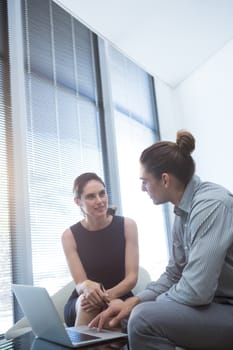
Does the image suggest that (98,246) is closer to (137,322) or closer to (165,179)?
(165,179)

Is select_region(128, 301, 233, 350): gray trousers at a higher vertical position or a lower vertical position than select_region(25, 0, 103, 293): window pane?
lower

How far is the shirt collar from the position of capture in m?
1.38

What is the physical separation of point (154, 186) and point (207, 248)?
0.37 m

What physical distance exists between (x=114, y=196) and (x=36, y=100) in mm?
1055

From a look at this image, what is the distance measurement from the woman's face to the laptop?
758mm

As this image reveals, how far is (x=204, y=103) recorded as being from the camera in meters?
3.91

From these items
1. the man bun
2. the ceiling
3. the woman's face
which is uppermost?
the ceiling

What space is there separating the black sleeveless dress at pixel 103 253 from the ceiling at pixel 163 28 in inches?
70.0

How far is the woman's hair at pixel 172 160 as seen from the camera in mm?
1414

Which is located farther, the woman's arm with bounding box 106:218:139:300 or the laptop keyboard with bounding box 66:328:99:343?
the woman's arm with bounding box 106:218:139:300

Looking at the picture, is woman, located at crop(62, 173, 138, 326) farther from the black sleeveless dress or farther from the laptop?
the laptop

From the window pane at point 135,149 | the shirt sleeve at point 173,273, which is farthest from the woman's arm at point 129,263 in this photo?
the window pane at point 135,149

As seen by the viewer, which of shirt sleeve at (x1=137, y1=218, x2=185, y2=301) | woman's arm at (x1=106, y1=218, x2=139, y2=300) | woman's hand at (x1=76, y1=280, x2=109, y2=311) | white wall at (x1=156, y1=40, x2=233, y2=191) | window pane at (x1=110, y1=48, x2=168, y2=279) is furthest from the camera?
white wall at (x1=156, y1=40, x2=233, y2=191)

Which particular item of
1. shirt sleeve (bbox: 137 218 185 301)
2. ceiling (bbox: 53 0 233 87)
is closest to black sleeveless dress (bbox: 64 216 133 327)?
shirt sleeve (bbox: 137 218 185 301)
